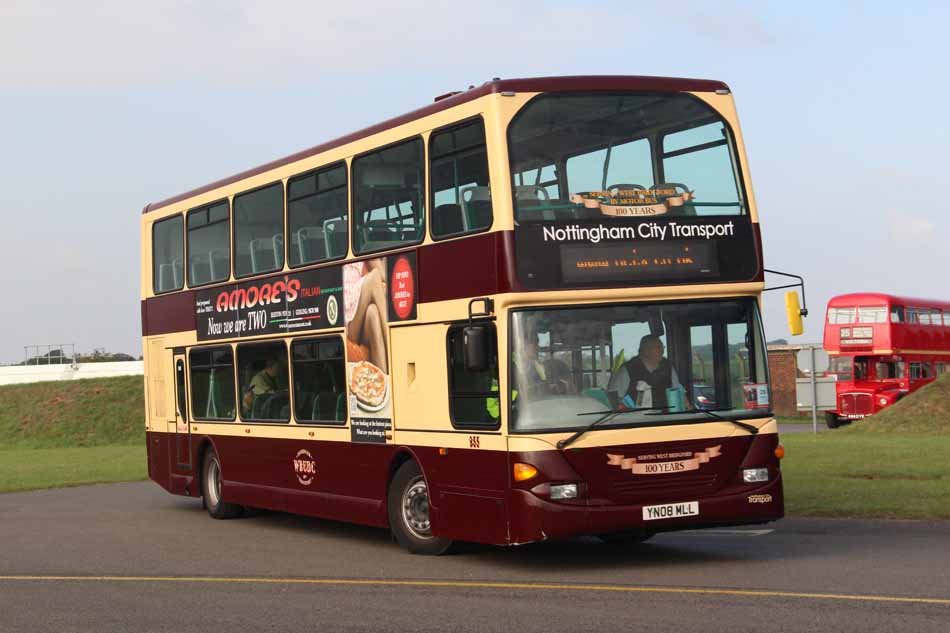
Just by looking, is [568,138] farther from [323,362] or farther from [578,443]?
[323,362]

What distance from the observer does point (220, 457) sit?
18.6m

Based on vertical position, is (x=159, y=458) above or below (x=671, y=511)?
above

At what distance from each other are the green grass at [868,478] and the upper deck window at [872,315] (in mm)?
16206

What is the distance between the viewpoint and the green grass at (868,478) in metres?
16.4

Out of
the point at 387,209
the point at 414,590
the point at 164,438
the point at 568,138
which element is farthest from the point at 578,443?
the point at 164,438

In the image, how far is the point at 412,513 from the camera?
13.8m

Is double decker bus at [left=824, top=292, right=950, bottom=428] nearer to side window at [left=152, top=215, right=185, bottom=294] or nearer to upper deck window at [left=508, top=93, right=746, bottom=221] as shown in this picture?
side window at [left=152, top=215, right=185, bottom=294]

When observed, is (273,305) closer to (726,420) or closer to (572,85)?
(572,85)

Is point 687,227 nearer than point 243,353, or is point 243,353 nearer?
point 687,227

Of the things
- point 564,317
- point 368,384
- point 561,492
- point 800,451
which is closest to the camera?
point 561,492

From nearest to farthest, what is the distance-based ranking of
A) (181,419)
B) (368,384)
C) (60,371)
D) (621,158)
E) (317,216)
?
(621,158), (368,384), (317,216), (181,419), (60,371)

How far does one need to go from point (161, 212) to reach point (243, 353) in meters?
3.74

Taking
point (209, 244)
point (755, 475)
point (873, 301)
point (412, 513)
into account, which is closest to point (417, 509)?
point (412, 513)

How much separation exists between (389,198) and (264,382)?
401 cm
